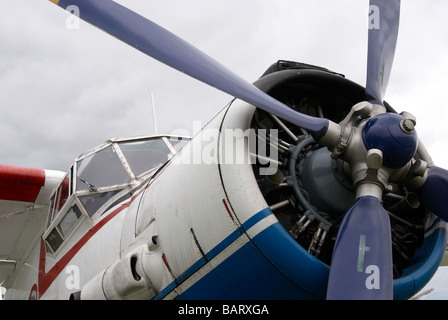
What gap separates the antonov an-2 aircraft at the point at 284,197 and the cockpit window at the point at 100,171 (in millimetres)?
943

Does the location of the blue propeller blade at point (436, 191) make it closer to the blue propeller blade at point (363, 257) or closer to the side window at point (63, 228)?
the blue propeller blade at point (363, 257)

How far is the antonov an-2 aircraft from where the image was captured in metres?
3.35

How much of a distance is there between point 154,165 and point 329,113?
2.44 meters

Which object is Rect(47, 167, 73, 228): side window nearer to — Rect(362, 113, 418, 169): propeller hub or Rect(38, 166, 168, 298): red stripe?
Rect(38, 166, 168, 298): red stripe

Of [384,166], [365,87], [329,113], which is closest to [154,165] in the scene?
[329,113]

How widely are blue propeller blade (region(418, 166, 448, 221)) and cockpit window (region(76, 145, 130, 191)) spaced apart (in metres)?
3.35

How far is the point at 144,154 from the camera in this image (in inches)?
245

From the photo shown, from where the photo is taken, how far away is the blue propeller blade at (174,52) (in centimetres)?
327

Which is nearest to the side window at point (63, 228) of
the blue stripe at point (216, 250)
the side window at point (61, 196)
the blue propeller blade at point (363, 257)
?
the side window at point (61, 196)

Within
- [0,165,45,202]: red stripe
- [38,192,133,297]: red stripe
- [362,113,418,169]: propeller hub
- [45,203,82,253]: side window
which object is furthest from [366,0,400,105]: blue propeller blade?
[0,165,45,202]: red stripe

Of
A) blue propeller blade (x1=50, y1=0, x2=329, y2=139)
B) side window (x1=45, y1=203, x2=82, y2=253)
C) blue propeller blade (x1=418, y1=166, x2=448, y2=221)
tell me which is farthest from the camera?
side window (x1=45, y1=203, x2=82, y2=253)

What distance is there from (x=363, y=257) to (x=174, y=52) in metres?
1.91
